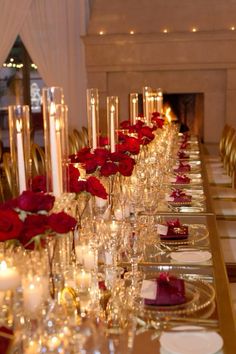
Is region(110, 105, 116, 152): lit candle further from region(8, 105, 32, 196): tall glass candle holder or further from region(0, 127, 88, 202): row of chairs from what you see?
region(0, 127, 88, 202): row of chairs

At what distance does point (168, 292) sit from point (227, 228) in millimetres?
1914

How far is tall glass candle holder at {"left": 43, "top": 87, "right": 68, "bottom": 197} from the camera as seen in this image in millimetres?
1791

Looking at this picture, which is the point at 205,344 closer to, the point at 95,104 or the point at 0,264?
the point at 0,264

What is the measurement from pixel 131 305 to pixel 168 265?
0.44 meters

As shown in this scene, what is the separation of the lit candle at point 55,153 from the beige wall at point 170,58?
578 centimetres

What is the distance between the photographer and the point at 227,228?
3.53 meters

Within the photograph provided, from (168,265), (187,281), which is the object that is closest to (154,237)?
(168,265)

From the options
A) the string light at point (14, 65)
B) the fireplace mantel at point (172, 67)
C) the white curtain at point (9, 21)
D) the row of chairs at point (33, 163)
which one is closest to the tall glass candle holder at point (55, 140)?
the row of chairs at point (33, 163)

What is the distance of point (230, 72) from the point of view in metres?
7.43

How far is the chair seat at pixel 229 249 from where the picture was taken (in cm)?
300

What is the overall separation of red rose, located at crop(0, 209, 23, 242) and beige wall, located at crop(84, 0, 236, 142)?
246 inches

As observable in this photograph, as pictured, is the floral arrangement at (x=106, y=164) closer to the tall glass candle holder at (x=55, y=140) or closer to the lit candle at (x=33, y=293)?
the tall glass candle holder at (x=55, y=140)

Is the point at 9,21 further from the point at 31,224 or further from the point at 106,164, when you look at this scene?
the point at 31,224

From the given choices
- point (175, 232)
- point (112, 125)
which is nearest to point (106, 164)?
point (175, 232)
